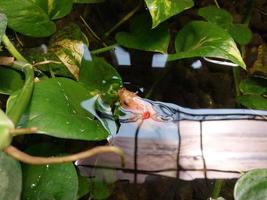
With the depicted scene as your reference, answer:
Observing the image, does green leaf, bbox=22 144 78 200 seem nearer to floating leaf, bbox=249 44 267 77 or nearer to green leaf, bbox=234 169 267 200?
green leaf, bbox=234 169 267 200

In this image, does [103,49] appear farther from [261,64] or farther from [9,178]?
[9,178]

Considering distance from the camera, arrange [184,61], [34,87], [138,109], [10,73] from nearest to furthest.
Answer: [34,87]
[10,73]
[138,109]
[184,61]

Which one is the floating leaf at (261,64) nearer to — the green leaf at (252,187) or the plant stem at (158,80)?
the plant stem at (158,80)

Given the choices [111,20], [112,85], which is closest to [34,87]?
[112,85]

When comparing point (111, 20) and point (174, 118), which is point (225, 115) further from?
point (111, 20)

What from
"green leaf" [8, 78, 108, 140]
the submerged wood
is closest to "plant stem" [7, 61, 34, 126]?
"green leaf" [8, 78, 108, 140]

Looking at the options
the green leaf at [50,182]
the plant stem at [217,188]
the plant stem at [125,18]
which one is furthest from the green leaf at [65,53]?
the plant stem at [217,188]
